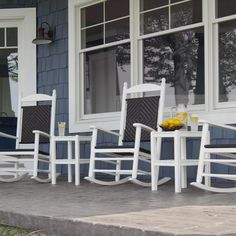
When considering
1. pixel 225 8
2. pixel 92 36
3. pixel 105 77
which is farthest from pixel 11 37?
pixel 225 8

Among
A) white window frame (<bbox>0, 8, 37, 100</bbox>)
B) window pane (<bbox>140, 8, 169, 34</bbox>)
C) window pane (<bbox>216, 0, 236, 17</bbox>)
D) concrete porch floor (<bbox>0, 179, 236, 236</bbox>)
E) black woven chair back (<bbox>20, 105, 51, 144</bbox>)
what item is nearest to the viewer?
concrete porch floor (<bbox>0, 179, 236, 236</bbox>)

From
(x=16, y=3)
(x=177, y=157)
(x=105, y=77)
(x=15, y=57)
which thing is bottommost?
(x=177, y=157)

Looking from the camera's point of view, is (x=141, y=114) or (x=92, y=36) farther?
(x=92, y=36)

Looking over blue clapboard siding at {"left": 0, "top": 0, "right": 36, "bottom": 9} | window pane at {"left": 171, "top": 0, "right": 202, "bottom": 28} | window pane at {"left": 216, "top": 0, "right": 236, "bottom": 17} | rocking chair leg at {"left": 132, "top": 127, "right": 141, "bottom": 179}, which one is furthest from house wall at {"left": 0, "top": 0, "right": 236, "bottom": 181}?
window pane at {"left": 216, "top": 0, "right": 236, "bottom": 17}

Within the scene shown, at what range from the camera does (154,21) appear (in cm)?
566

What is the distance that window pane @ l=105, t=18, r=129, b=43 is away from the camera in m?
5.94

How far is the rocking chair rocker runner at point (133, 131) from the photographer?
468 cm

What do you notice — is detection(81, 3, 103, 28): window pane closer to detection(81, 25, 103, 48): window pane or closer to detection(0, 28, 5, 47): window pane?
detection(81, 25, 103, 48): window pane

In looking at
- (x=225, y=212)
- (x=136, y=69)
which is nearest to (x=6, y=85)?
(x=136, y=69)

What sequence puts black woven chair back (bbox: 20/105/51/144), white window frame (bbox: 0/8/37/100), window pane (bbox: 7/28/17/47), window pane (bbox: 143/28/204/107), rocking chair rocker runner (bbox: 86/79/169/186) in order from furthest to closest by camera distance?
window pane (bbox: 7/28/17/47)
white window frame (bbox: 0/8/37/100)
black woven chair back (bbox: 20/105/51/144)
window pane (bbox: 143/28/204/107)
rocking chair rocker runner (bbox: 86/79/169/186)

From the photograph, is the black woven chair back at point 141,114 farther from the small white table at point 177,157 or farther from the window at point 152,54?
the small white table at point 177,157

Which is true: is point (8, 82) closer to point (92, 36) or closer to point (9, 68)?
point (9, 68)

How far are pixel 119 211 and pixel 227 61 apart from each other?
2.29m

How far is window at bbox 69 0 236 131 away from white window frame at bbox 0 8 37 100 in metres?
0.64
